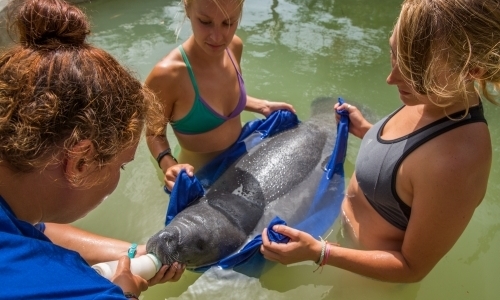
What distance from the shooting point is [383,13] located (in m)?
7.57

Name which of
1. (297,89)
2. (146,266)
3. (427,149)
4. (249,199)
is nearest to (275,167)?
(249,199)

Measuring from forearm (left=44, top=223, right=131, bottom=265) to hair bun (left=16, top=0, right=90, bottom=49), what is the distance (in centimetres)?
141

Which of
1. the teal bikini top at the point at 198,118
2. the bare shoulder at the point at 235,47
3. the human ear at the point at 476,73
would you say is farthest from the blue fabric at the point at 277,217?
the human ear at the point at 476,73

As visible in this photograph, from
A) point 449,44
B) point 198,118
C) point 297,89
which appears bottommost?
point 297,89

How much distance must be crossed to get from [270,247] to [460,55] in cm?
139

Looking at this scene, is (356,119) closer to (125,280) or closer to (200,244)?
(200,244)

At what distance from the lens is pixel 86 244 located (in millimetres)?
2740

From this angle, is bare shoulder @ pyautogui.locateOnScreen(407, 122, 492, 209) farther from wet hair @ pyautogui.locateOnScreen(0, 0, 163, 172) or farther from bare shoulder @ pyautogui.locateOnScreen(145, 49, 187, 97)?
bare shoulder @ pyautogui.locateOnScreen(145, 49, 187, 97)

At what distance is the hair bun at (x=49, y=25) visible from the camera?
1.53m

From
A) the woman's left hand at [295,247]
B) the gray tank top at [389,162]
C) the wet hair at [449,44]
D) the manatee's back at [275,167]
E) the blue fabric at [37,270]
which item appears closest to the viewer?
the blue fabric at [37,270]

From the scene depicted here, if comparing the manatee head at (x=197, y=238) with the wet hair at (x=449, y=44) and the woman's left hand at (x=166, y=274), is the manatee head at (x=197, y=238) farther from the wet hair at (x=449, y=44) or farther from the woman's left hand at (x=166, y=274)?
the wet hair at (x=449, y=44)

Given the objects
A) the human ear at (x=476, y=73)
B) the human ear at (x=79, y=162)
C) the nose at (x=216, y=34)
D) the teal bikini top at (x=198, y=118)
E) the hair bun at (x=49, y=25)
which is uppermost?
the hair bun at (x=49, y=25)

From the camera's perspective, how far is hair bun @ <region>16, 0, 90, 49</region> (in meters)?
1.53

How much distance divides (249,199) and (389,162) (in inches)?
49.6
